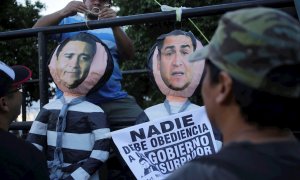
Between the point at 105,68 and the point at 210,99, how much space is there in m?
1.70

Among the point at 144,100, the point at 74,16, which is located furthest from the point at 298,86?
the point at 144,100

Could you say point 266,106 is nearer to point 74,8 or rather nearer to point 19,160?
point 19,160

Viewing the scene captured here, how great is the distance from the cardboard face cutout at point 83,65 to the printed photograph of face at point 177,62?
376mm

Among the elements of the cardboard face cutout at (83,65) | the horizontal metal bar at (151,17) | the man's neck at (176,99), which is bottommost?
the man's neck at (176,99)

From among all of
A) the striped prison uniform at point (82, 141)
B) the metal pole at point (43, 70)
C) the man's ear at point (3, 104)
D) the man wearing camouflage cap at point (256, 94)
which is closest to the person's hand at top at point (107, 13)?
the metal pole at point (43, 70)

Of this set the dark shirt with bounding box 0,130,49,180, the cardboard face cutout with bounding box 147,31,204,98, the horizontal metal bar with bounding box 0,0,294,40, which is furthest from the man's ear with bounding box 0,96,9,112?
the cardboard face cutout with bounding box 147,31,204,98

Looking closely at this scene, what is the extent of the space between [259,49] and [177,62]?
1606mm

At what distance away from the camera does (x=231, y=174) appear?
1293 mm

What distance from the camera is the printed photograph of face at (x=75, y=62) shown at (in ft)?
10.2

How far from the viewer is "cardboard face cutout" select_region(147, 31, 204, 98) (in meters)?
2.90

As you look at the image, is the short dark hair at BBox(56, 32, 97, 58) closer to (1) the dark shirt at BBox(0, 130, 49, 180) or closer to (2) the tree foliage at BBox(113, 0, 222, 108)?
(1) the dark shirt at BBox(0, 130, 49, 180)

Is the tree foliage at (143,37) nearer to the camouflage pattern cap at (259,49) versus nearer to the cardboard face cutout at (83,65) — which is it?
the cardboard face cutout at (83,65)

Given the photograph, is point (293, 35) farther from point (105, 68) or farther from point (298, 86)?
point (105, 68)

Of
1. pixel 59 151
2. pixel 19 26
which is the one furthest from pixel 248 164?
pixel 19 26
